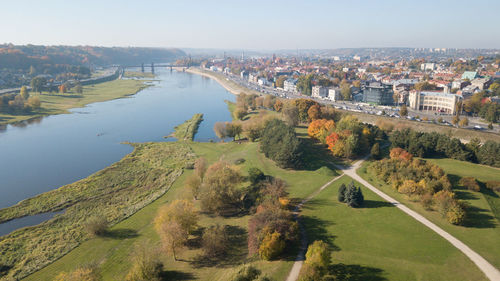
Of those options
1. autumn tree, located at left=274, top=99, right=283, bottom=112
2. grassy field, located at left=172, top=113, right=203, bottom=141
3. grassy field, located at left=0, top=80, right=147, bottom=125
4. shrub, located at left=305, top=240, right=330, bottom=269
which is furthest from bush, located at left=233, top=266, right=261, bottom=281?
grassy field, located at left=0, top=80, right=147, bottom=125

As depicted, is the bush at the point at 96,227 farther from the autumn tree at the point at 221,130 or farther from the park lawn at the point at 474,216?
the autumn tree at the point at 221,130

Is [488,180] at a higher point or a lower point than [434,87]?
lower

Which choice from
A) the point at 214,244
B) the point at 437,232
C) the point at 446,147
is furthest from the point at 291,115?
the point at 214,244

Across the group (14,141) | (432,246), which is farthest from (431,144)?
(14,141)

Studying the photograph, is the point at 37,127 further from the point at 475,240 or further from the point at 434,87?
the point at 434,87

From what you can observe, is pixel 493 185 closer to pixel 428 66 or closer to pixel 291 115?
pixel 291 115

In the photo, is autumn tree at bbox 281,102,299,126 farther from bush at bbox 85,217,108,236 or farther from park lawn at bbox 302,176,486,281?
bush at bbox 85,217,108,236
